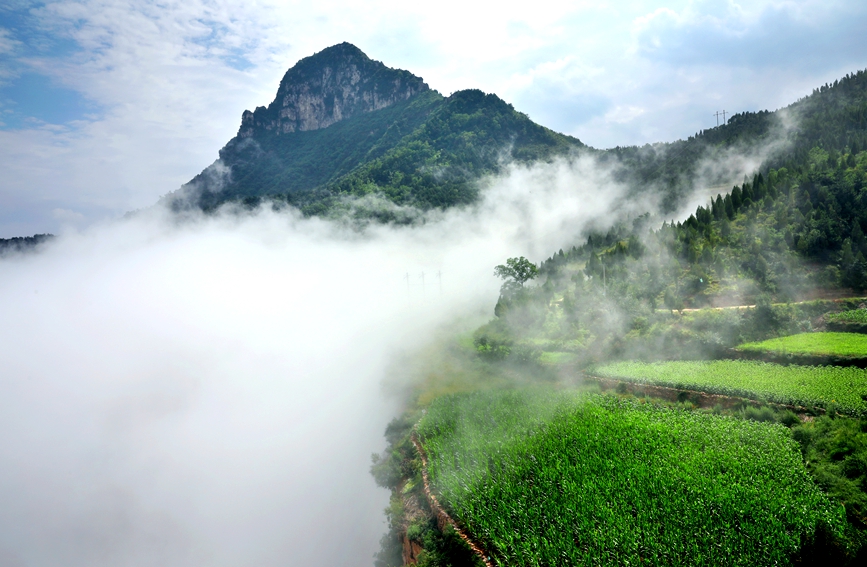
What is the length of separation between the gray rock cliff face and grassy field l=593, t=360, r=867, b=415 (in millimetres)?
117658

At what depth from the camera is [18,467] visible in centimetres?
4478

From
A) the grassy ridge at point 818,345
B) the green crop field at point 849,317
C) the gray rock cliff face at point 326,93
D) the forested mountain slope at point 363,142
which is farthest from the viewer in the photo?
the gray rock cliff face at point 326,93

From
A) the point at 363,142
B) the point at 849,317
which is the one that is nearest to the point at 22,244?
the point at 363,142

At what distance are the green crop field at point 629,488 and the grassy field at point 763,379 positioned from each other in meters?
2.62

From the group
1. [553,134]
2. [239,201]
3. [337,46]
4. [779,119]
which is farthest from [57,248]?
[779,119]

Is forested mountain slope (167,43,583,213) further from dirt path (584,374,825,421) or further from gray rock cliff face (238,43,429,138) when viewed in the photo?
dirt path (584,374,825,421)

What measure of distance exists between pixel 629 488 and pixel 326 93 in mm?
143736

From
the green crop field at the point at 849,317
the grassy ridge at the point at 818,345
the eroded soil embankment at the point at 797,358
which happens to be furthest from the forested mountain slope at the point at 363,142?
the green crop field at the point at 849,317

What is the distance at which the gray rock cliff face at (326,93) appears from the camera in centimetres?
13225

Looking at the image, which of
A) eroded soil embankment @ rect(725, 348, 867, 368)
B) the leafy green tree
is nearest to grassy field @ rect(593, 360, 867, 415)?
eroded soil embankment @ rect(725, 348, 867, 368)

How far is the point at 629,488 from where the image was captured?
17.9m

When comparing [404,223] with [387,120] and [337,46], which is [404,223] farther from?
[337,46]

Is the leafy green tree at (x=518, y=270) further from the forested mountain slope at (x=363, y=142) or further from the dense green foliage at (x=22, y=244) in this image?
the dense green foliage at (x=22, y=244)

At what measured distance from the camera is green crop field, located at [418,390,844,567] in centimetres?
1513
